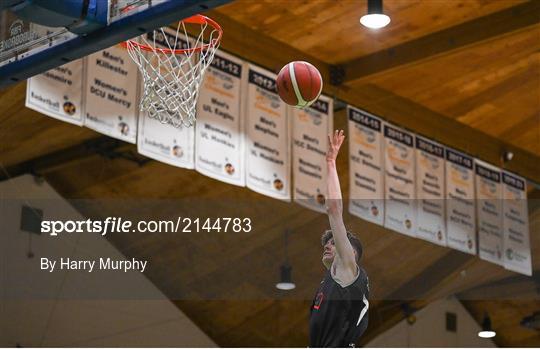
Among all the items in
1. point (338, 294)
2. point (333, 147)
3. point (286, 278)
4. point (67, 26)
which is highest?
point (286, 278)

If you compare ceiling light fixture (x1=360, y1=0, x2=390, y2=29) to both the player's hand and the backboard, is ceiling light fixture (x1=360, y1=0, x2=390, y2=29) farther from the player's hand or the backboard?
the player's hand

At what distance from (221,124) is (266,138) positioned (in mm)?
680

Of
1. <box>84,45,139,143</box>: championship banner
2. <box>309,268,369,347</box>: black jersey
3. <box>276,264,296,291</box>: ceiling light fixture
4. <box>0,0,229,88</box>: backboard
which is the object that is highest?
<box>84,45,139,143</box>: championship banner

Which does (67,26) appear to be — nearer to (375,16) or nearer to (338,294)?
(338,294)

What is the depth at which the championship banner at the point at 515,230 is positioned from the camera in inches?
583

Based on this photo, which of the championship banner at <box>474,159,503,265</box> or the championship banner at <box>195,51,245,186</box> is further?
the championship banner at <box>474,159,503,265</box>

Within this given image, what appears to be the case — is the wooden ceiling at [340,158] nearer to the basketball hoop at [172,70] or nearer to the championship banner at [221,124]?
the championship banner at [221,124]

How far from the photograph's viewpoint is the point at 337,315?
6590mm

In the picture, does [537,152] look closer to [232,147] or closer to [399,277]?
[399,277]

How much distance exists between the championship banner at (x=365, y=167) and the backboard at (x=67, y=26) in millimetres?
5745

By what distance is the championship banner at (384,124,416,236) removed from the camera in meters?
13.4

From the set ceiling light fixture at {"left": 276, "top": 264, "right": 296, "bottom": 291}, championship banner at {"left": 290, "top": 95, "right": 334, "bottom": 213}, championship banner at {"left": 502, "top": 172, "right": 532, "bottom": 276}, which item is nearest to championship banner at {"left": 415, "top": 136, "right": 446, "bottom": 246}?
championship banner at {"left": 502, "top": 172, "right": 532, "bottom": 276}

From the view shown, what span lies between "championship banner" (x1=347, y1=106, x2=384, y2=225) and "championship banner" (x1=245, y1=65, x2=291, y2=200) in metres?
1.02

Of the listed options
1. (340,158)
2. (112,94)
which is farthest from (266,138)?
(340,158)
